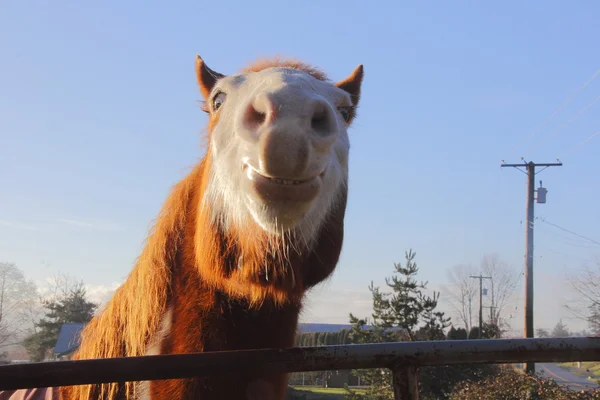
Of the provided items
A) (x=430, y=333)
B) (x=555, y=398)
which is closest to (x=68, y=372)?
(x=555, y=398)

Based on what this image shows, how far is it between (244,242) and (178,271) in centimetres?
74

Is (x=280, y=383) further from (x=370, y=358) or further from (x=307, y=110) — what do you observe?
(x=307, y=110)

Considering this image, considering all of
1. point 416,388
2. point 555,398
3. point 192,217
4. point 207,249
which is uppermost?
point 192,217

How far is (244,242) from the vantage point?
2697mm

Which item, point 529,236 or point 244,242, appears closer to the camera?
point 244,242

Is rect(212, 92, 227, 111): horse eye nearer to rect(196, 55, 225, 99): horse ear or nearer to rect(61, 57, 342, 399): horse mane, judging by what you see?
rect(61, 57, 342, 399): horse mane

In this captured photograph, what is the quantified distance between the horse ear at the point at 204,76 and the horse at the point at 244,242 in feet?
1.69

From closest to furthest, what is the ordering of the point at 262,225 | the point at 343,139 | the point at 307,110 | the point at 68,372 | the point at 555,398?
the point at 68,372 → the point at 307,110 → the point at 262,225 → the point at 343,139 → the point at 555,398

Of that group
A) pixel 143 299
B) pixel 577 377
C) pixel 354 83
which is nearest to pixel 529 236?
pixel 577 377

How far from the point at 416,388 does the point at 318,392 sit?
10514mm

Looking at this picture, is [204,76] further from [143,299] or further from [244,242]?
[143,299]

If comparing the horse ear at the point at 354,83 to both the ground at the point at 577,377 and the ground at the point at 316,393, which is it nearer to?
the ground at the point at 577,377

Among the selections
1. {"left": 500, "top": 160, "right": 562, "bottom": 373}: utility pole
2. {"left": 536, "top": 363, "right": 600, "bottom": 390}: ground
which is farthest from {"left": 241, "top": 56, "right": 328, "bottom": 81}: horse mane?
{"left": 500, "top": 160, "right": 562, "bottom": 373}: utility pole

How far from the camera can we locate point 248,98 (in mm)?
2484
